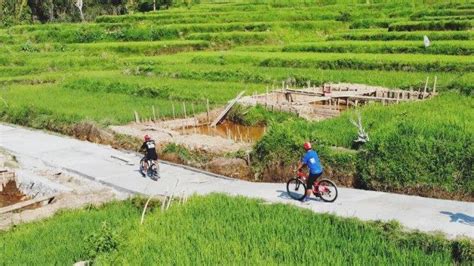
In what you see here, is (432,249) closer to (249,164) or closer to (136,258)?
(136,258)

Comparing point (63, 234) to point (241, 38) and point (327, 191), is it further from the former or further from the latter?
point (241, 38)

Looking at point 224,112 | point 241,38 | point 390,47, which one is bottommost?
point 224,112

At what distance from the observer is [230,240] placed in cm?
805

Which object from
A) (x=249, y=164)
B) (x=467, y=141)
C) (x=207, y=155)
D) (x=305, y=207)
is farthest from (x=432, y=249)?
(x=207, y=155)

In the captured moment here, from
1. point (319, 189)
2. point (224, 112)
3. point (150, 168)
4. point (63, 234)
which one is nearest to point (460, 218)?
point (319, 189)

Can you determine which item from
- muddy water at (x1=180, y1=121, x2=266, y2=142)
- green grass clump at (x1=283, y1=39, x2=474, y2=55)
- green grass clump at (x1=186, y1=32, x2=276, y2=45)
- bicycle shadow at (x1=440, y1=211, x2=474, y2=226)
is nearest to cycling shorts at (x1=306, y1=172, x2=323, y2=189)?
bicycle shadow at (x1=440, y1=211, x2=474, y2=226)

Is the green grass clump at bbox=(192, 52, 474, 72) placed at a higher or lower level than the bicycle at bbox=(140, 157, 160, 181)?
higher

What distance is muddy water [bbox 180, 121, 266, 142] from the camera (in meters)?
17.5

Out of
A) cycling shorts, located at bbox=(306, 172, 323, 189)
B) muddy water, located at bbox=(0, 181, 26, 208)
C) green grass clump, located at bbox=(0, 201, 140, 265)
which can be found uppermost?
cycling shorts, located at bbox=(306, 172, 323, 189)

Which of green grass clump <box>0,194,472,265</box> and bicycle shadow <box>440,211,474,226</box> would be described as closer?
green grass clump <box>0,194,472,265</box>

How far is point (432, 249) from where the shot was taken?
7.89m

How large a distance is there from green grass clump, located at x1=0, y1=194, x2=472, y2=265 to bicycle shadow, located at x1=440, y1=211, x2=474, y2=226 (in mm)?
1102

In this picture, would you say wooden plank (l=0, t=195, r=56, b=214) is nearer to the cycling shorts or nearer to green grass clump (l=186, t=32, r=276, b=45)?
the cycling shorts

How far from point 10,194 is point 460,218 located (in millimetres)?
9620
